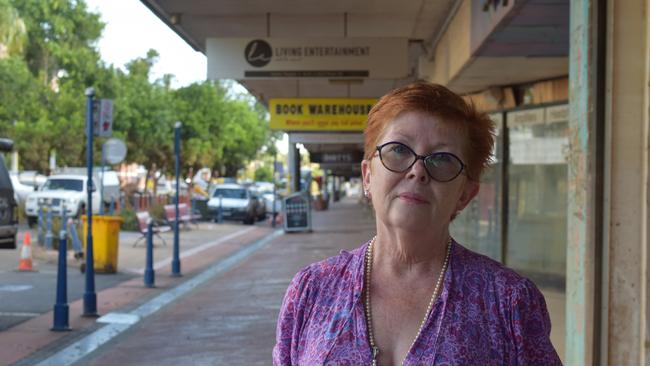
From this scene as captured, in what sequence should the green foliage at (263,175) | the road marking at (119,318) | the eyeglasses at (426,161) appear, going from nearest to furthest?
the eyeglasses at (426,161)
the road marking at (119,318)
the green foliage at (263,175)

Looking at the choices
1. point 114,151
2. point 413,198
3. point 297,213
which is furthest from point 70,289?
point 297,213

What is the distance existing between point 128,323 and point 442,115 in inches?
326

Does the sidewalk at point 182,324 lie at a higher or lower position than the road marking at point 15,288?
lower

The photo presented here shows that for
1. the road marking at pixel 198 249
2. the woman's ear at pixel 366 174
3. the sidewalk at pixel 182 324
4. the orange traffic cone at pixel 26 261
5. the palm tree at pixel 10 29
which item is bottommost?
the road marking at pixel 198 249

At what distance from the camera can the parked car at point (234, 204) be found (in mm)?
36844

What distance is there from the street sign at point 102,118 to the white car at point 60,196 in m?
15.5

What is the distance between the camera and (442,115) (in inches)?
84.3

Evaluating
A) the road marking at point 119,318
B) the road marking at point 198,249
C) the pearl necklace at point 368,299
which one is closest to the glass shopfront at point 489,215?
the road marking at point 119,318

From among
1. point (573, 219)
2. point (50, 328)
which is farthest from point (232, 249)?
point (573, 219)

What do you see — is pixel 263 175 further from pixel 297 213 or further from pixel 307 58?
pixel 307 58

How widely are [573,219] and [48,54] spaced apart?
4558cm

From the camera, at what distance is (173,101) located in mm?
48531

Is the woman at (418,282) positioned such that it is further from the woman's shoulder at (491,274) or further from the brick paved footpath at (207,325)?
the brick paved footpath at (207,325)

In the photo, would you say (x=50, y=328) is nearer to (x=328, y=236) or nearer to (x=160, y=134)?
(x=328, y=236)
